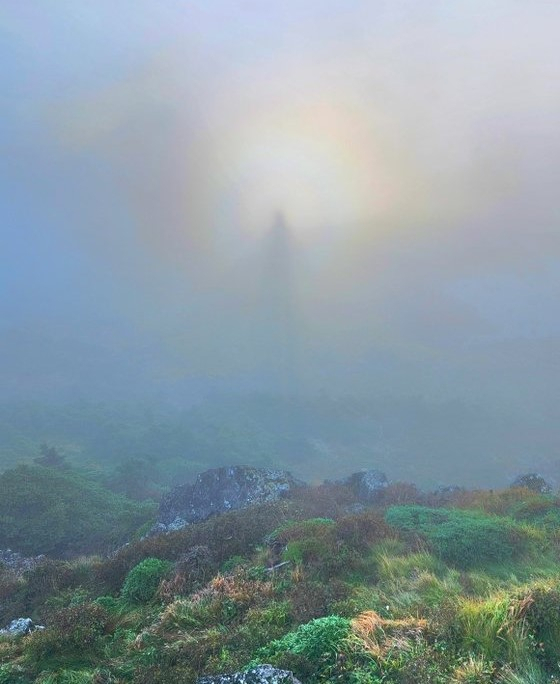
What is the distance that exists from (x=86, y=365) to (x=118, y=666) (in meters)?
120

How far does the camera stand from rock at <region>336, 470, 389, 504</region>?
23312mm

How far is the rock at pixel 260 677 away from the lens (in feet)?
16.6

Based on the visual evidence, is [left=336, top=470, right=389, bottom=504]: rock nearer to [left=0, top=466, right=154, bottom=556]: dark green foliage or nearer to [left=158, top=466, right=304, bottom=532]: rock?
[left=158, top=466, right=304, bottom=532]: rock

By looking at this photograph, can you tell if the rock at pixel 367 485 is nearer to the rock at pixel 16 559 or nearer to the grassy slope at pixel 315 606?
the grassy slope at pixel 315 606

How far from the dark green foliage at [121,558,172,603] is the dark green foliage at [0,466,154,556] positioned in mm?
14636

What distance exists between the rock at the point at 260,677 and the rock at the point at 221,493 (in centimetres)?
1876

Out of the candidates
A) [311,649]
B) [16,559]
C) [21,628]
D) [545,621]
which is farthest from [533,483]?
[16,559]

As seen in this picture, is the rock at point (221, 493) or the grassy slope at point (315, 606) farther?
the rock at point (221, 493)

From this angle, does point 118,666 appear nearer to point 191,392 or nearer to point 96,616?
point 96,616

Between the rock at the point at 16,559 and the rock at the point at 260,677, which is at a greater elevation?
the rock at the point at 260,677

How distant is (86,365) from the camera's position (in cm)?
11606

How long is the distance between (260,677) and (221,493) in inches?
837

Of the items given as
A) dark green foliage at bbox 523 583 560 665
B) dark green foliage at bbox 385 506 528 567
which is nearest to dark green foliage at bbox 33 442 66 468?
dark green foliage at bbox 385 506 528 567

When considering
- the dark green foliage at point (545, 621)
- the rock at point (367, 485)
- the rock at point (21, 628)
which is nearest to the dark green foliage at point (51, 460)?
the rock at point (367, 485)
